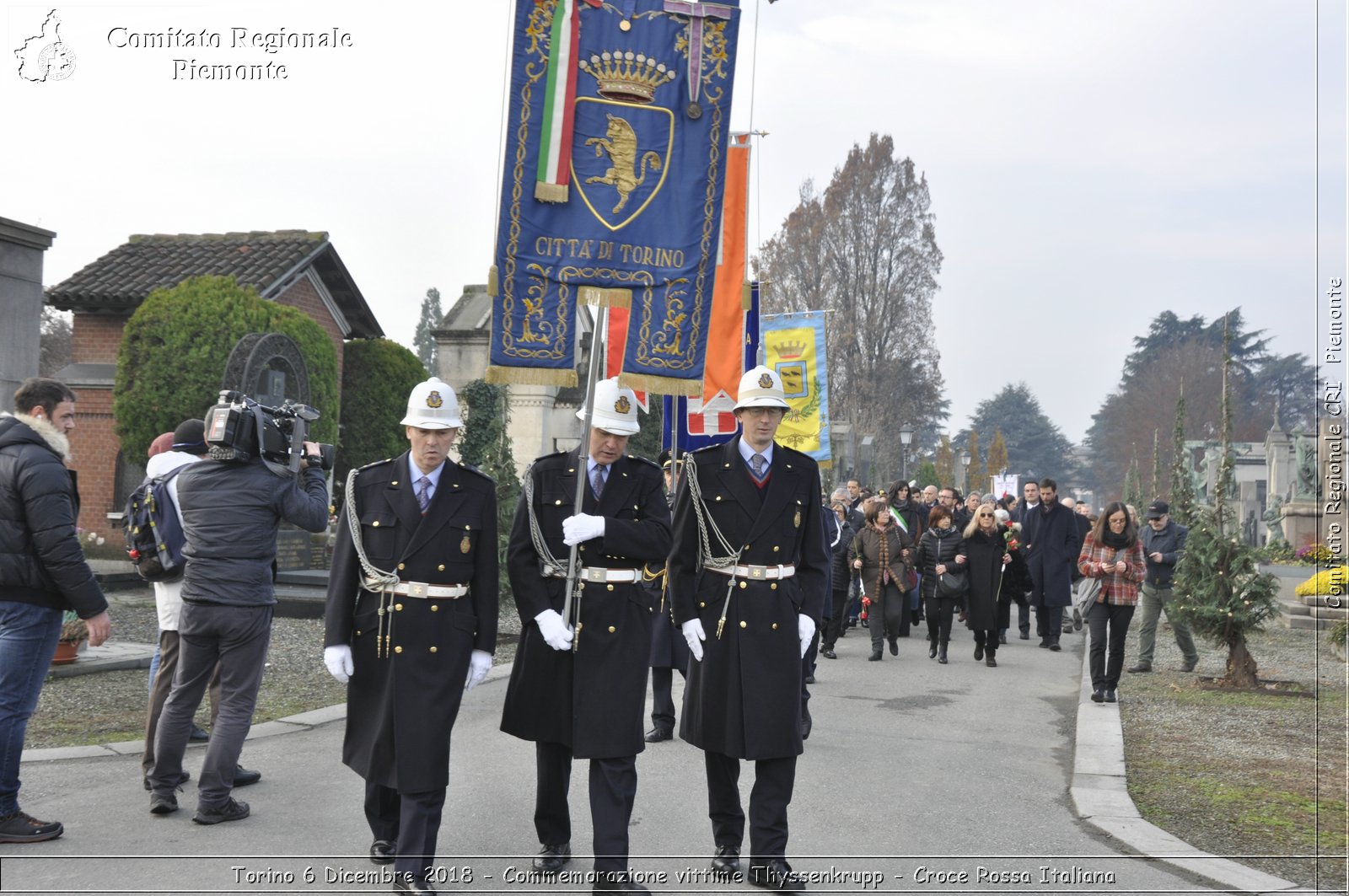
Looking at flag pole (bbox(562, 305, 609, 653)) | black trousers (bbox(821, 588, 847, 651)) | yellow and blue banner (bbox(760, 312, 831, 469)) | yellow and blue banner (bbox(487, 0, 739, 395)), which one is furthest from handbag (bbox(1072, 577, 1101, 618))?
flag pole (bbox(562, 305, 609, 653))

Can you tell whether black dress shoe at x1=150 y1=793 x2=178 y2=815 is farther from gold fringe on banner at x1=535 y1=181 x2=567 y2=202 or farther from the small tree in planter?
the small tree in planter

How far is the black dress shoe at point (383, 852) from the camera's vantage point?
5.44 m

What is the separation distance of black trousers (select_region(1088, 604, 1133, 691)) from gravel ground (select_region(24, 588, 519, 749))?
578cm

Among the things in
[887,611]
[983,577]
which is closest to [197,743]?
[887,611]

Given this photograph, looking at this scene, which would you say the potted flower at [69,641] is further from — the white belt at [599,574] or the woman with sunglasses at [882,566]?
the woman with sunglasses at [882,566]

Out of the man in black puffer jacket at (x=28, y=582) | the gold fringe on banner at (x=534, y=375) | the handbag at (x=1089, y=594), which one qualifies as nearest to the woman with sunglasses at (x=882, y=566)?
the handbag at (x=1089, y=594)

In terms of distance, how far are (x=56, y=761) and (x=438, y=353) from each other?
876 inches

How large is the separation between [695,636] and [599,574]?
1.86ft

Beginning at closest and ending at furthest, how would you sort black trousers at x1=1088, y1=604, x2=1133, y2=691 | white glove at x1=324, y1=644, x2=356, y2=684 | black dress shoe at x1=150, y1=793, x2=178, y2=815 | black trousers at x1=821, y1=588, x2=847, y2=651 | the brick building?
white glove at x1=324, y1=644, x2=356, y2=684
black dress shoe at x1=150, y1=793, x2=178, y2=815
black trousers at x1=1088, y1=604, x2=1133, y2=691
black trousers at x1=821, y1=588, x2=847, y2=651
the brick building

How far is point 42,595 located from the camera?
19.1 feet

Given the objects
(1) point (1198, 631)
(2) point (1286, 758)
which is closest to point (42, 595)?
(2) point (1286, 758)

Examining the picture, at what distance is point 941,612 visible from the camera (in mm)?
14531

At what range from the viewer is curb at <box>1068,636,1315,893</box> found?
571 centimetres

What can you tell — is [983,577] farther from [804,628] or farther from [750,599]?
[750,599]
